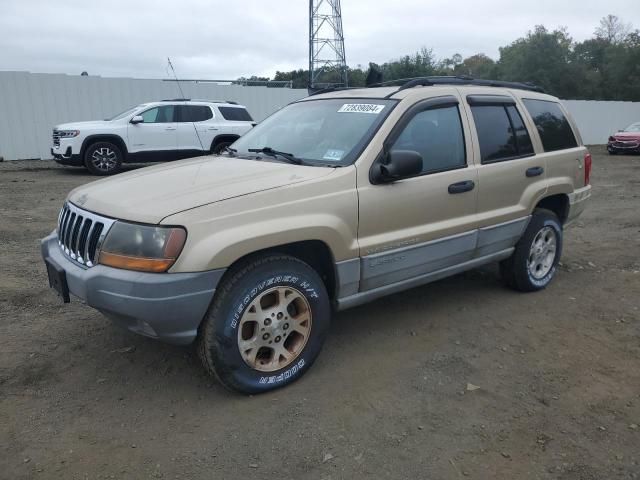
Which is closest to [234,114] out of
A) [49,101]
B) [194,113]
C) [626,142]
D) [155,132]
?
[194,113]

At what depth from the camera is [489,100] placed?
4.53 meters

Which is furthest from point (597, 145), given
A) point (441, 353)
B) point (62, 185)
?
point (441, 353)

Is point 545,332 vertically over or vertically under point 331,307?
under

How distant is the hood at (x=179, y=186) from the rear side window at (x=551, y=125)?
2.49 meters

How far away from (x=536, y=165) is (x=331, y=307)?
243 cm

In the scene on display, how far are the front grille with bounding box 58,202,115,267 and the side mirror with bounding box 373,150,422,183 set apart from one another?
1.68 metres

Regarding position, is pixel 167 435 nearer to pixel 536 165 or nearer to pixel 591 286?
pixel 536 165

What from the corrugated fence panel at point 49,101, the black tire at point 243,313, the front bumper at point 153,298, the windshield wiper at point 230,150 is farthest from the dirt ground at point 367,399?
the corrugated fence panel at point 49,101

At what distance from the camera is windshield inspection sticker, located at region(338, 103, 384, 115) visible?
12.7ft

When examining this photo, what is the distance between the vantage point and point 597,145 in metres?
29.9

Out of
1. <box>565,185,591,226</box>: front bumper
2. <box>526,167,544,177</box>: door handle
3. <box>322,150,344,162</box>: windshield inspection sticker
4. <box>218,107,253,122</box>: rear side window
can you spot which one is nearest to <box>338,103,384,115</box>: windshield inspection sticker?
<box>322,150,344,162</box>: windshield inspection sticker

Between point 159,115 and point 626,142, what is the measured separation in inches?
751

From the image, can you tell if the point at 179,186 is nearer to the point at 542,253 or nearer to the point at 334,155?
the point at 334,155

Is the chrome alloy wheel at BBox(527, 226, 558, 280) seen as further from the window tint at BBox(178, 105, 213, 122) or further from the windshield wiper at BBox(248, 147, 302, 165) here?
the window tint at BBox(178, 105, 213, 122)
